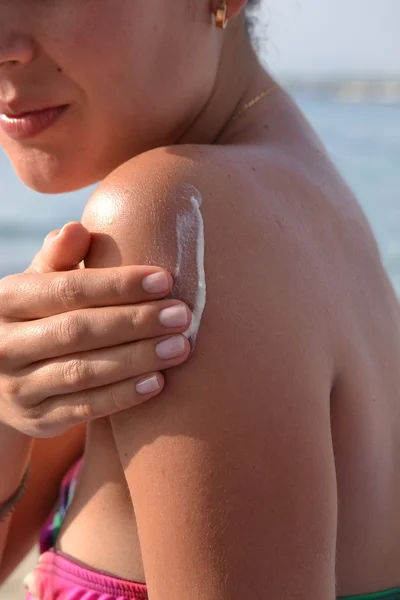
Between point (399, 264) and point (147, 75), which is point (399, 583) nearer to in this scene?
point (147, 75)

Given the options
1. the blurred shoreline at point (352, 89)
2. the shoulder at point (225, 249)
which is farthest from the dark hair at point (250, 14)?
the blurred shoreline at point (352, 89)

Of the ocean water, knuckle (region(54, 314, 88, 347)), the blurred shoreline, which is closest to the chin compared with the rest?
knuckle (region(54, 314, 88, 347))

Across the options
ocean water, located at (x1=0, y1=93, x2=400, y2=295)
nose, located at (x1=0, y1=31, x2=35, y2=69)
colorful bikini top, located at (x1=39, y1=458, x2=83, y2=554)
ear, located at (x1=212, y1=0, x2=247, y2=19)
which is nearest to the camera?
nose, located at (x1=0, y1=31, x2=35, y2=69)

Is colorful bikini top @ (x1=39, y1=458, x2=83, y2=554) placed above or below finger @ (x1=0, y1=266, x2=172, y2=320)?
below

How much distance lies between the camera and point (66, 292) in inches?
40.2

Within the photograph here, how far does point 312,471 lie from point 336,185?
0.58 m

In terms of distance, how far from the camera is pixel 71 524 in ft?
4.57

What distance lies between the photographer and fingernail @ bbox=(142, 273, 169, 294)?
3.17ft

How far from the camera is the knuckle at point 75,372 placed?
1015mm

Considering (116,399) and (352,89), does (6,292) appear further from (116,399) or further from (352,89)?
(352,89)

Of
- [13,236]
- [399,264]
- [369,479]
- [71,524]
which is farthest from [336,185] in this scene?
[13,236]

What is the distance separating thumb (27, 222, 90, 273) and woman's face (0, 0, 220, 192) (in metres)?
0.25

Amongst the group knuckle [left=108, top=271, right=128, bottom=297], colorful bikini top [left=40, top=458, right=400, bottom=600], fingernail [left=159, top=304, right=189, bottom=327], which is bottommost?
colorful bikini top [left=40, top=458, right=400, bottom=600]

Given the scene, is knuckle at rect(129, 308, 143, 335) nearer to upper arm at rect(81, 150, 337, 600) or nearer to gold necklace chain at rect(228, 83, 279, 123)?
upper arm at rect(81, 150, 337, 600)
